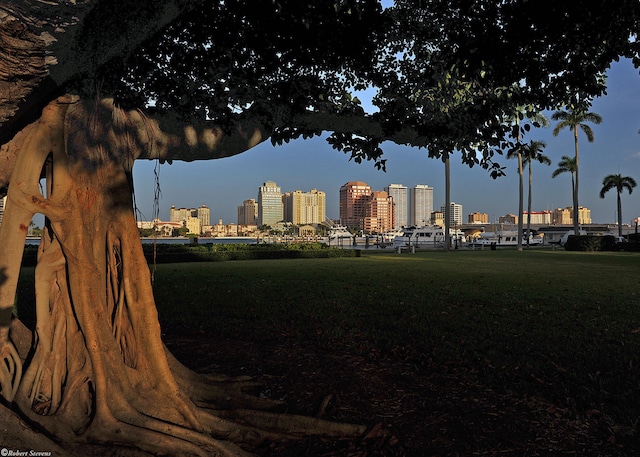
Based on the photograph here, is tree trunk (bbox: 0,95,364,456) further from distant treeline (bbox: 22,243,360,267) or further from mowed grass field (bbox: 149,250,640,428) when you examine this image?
distant treeline (bbox: 22,243,360,267)

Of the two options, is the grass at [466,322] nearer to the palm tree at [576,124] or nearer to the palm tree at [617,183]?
the palm tree at [576,124]

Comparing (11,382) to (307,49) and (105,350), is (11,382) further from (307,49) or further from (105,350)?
(307,49)

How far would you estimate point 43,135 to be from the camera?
3.69 m

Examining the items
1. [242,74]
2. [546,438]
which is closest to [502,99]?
[242,74]

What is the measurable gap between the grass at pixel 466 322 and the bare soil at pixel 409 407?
0.96ft

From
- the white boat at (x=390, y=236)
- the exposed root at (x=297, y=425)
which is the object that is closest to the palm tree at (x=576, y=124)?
the white boat at (x=390, y=236)

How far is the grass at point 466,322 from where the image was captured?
5094 millimetres

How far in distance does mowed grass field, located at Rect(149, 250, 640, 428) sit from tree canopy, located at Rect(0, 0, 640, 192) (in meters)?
2.91

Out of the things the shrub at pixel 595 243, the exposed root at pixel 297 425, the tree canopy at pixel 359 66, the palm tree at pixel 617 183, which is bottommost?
the exposed root at pixel 297 425

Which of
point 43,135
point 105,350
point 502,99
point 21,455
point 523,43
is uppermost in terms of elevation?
point 523,43

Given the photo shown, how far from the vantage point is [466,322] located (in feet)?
26.4

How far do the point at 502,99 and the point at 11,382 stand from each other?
6.14 m

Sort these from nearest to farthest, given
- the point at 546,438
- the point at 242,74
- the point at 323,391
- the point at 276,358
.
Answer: the point at 546,438, the point at 323,391, the point at 242,74, the point at 276,358

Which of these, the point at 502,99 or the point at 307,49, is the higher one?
the point at 307,49
